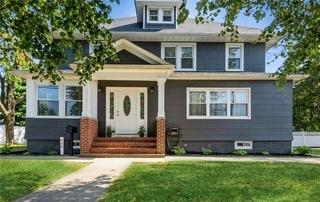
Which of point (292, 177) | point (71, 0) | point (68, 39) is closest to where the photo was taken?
point (71, 0)

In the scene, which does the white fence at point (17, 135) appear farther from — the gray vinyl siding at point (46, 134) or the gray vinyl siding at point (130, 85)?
the gray vinyl siding at point (130, 85)

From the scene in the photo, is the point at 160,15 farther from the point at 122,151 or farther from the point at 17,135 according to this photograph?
the point at 17,135

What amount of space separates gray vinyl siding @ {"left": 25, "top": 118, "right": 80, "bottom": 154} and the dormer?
236 inches

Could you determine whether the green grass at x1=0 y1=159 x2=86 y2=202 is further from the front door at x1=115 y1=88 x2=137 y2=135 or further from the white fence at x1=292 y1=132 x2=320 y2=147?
the white fence at x1=292 y1=132 x2=320 y2=147

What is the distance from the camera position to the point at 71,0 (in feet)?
22.8

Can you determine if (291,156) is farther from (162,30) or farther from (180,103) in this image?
(162,30)

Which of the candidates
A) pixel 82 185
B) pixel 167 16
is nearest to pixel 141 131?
pixel 167 16

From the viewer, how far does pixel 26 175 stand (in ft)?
35.6

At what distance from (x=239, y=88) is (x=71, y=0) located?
1387 cm

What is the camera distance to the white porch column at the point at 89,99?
57.5 ft

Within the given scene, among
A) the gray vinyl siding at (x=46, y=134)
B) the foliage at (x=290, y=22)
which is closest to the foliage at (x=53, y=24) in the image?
the foliage at (x=290, y=22)

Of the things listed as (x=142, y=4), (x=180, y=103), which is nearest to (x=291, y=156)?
(x=180, y=103)

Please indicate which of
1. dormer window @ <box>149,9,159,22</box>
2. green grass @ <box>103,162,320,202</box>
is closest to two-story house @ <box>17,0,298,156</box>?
dormer window @ <box>149,9,159,22</box>

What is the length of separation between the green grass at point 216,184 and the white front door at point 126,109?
24.3 feet
